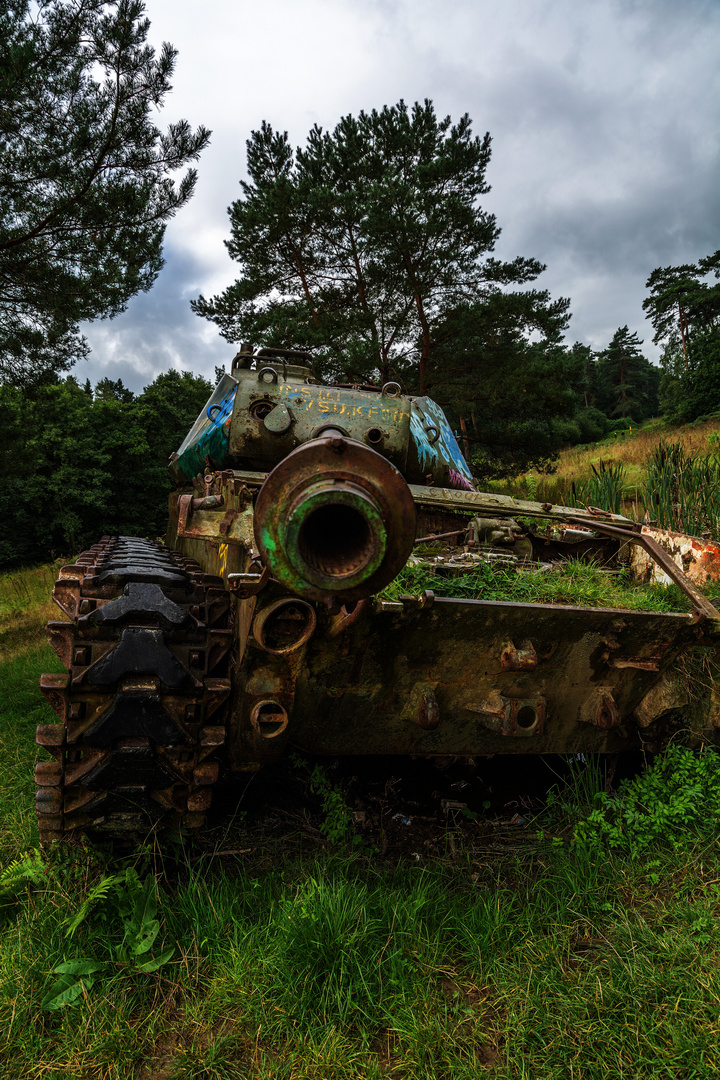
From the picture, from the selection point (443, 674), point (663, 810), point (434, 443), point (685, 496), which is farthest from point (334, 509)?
point (685, 496)

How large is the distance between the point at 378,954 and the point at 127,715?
1.18 meters

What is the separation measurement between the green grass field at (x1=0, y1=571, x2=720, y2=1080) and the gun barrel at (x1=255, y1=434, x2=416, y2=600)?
139 centimetres

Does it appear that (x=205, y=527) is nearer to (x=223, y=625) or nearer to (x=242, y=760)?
(x=223, y=625)

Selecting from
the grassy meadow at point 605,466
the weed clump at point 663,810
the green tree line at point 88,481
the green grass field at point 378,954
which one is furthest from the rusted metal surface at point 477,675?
the green tree line at point 88,481

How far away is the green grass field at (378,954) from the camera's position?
1.92 metres

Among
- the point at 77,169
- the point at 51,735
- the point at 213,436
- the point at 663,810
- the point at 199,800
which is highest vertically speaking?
the point at 77,169

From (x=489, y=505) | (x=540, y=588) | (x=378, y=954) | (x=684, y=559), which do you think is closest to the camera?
(x=378, y=954)

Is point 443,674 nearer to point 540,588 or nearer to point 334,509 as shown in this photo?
point 540,588

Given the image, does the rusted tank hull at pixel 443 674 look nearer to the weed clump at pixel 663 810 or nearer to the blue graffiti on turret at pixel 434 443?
the weed clump at pixel 663 810

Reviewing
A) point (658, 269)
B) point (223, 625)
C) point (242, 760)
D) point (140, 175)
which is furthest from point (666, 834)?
point (658, 269)

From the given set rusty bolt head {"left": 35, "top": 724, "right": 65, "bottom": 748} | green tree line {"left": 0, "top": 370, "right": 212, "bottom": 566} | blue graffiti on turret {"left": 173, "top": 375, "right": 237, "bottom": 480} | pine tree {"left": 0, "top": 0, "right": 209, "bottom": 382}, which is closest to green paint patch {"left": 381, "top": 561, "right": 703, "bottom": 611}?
rusty bolt head {"left": 35, "top": 724, "right": 65, "bottom": 748}

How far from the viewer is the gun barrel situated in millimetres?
1547

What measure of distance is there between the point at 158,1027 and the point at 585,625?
1.94 metres

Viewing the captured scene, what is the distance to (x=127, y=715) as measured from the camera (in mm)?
2277
